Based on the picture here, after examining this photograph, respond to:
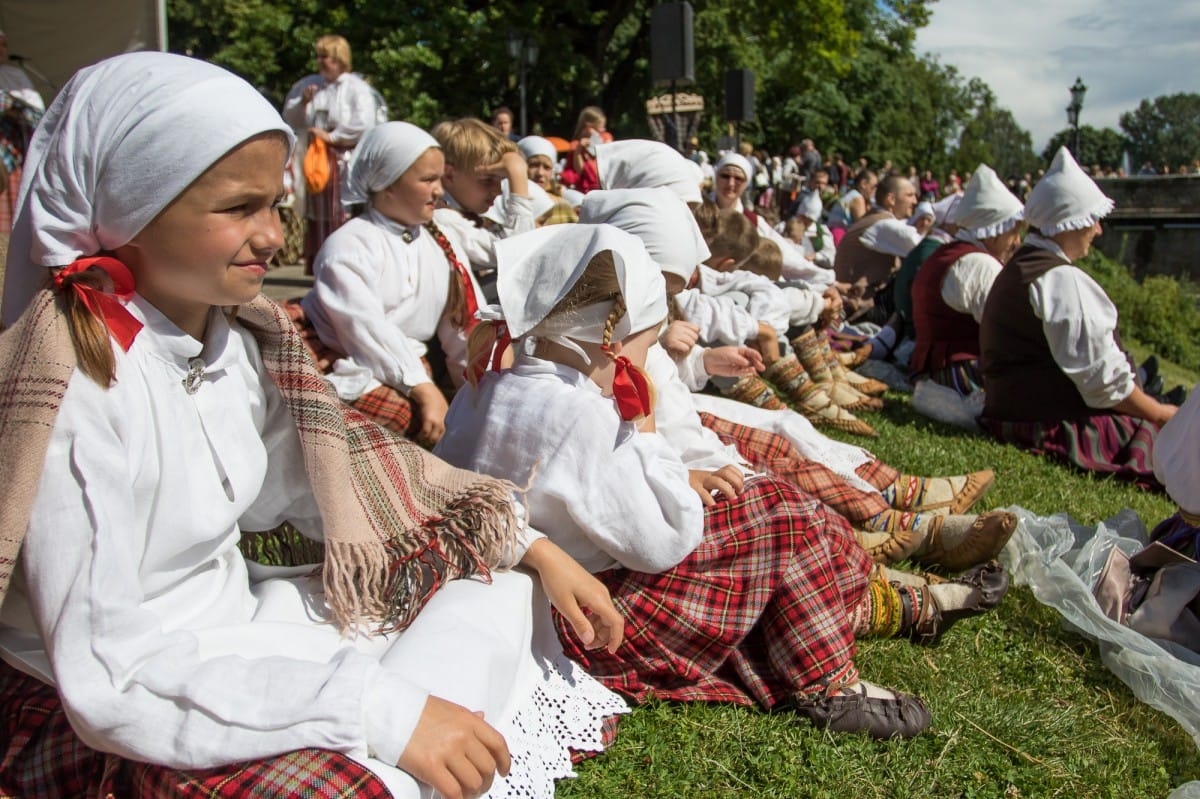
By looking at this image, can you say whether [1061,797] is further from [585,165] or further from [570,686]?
[585,165]

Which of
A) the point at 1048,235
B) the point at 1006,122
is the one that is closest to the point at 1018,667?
the point at 1048,235

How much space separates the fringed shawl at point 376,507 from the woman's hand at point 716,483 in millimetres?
654

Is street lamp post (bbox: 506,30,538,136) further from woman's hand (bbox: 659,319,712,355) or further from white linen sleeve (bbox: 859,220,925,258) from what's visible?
woman's hand (bbox: 659,319,712,355)

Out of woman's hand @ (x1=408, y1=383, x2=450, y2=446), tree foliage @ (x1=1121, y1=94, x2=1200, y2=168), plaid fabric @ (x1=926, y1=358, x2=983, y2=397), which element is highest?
tree foliage @ (x1=1121, y1=94, x2=1200, y2=168)

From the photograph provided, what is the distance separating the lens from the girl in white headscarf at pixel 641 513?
242 centimetres

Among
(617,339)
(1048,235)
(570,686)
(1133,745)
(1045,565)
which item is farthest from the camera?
(1048,235)

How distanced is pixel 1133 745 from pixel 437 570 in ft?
6.62

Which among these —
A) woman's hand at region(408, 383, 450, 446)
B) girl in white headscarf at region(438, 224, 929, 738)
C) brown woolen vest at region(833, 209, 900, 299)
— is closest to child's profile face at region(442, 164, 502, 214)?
woman's hand at region(408, 383, 450, 446)

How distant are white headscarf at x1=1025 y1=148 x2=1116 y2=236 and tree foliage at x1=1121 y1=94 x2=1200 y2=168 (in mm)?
117737

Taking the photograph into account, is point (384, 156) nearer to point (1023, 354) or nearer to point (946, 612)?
point (946, 612)

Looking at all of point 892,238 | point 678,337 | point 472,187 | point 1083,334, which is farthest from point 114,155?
point 892,238

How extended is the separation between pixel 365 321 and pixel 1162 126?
12966 centimetres

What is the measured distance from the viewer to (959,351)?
6742 millimetres

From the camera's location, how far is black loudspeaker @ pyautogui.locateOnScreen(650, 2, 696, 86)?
39.9 feet
